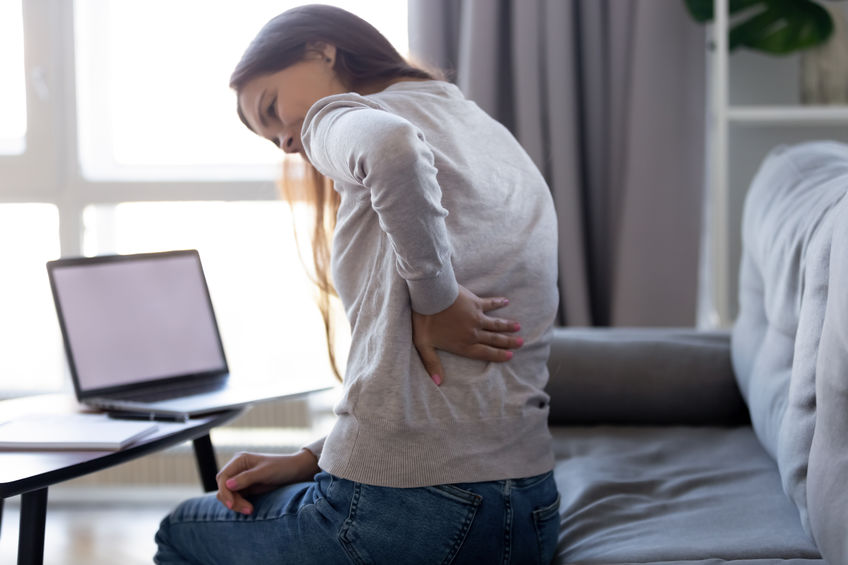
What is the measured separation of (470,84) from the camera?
2.12 m

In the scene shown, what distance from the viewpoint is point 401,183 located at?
0.87 meters

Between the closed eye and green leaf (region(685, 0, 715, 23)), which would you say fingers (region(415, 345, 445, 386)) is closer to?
the closed eye

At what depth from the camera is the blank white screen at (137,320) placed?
4.78 feet

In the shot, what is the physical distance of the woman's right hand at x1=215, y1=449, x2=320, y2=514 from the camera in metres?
1.07

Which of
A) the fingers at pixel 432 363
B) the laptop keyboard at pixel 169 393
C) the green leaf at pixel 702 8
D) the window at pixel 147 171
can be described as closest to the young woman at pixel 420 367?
the fingers at pixel 432 363

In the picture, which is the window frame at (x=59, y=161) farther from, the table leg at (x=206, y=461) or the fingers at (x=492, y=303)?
the fingers at (x=492, y=303)

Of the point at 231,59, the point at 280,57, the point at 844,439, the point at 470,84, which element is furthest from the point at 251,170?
the point at 844,439

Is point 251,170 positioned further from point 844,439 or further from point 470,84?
point 844,439

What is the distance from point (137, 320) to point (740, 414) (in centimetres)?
112

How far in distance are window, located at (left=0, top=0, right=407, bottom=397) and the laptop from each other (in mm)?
873

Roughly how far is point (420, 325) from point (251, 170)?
1642mm

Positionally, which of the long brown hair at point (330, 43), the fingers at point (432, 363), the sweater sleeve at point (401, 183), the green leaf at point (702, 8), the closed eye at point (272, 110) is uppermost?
the green leaf at point (702, 8)

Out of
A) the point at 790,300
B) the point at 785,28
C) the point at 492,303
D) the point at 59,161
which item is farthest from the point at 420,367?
the point at 59,161

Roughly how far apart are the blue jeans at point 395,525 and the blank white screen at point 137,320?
50 cm
